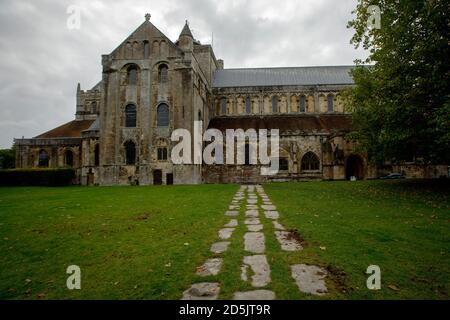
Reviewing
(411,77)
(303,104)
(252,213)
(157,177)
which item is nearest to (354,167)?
(303,104)

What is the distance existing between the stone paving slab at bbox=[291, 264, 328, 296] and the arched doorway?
1210 inches

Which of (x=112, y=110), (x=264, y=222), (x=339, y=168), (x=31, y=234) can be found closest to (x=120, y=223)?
(x=31, y=234)

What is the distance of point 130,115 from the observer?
3180 cm

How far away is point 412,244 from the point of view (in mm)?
6395

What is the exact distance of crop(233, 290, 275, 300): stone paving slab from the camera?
3.92 meters

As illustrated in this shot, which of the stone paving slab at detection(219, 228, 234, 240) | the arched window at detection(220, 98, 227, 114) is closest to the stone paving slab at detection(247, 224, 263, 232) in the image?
the stone paving slab at detection(219, 228, 234, 240)

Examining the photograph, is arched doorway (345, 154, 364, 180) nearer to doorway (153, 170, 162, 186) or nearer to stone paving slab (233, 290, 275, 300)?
doorway (153, 170, 162, 186)

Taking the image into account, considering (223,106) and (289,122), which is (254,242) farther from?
(223,106)

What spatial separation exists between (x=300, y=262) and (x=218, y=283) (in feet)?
5.32

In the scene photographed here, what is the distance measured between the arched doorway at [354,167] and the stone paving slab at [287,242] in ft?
93.8

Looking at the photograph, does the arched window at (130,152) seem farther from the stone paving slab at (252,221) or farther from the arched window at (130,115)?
the stone paving slab at (252,221)

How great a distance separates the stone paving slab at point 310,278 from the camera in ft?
13.5

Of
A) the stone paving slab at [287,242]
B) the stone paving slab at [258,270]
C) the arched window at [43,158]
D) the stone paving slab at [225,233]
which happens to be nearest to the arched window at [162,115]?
the arched window at [43,158]

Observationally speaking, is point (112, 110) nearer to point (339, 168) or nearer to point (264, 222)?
point (339, 168)
